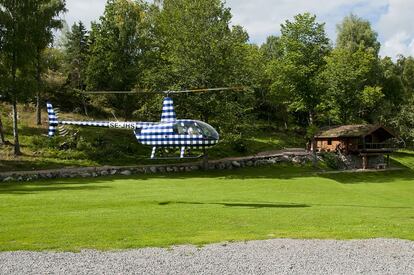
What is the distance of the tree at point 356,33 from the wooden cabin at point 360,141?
2365 centimetres

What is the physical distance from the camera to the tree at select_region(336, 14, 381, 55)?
74.2 metres

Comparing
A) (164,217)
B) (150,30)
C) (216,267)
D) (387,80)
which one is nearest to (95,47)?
(150,30)

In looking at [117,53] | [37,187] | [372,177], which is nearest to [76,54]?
[117,53]

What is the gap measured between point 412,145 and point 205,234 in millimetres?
65767

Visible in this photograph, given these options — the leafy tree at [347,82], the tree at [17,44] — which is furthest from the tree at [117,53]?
the leafy tree at [347,82]

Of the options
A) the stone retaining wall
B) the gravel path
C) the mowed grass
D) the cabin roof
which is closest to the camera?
the gravel path

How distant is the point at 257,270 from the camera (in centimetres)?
1107

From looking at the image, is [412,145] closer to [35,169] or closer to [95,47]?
[95,47]

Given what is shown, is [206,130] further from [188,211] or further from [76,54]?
[76,54]

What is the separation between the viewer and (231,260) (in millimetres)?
11938

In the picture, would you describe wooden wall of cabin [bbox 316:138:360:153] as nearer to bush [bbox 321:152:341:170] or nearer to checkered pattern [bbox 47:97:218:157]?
bush [bbox 321:152:341:170]

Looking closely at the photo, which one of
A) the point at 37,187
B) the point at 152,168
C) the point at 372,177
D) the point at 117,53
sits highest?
the point at 117,53

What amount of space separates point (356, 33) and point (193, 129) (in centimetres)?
5917

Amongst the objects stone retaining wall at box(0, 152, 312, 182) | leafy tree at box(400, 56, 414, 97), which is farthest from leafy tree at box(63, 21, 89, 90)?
leafy tree at box(400, 56, 414, 97)
